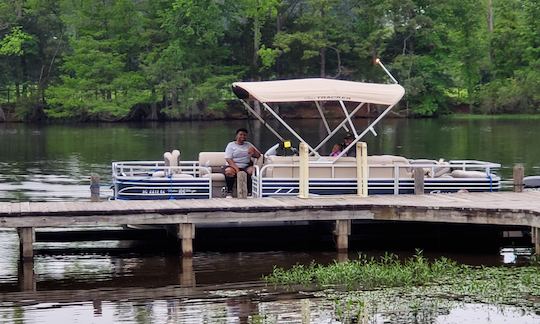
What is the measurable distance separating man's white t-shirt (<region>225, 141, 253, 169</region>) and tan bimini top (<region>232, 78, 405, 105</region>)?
921 millimetres

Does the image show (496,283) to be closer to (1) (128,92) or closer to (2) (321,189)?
(2) (321,189)

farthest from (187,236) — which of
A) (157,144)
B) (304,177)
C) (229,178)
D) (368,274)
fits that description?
(157,144)

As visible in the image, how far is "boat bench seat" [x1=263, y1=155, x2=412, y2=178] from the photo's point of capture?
859 inches

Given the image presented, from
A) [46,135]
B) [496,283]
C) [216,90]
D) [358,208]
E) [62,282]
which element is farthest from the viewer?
[216,90]

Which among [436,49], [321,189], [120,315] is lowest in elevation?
[120,315]

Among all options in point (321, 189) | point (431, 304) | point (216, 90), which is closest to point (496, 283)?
point (431, 304)

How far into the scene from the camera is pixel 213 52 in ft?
267

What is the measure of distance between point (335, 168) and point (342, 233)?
1.68 metres

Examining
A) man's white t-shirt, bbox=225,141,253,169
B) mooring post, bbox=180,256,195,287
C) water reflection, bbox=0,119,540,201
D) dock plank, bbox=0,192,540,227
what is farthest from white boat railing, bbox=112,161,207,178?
water reflection, bbox=0,119,540,201

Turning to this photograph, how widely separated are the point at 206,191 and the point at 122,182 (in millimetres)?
1512

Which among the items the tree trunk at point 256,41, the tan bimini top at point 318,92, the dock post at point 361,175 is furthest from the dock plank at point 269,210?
the tree trunk at point 256,41

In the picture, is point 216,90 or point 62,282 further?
point 216,90

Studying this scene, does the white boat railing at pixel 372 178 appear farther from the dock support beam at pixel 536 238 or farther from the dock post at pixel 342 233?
the dock support beam at pixel 536 238

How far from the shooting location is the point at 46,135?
61.6 meters
